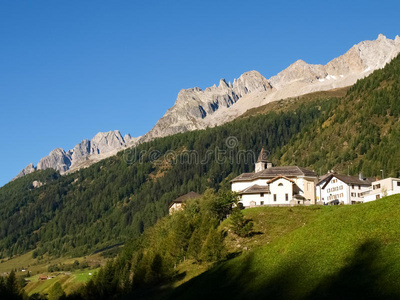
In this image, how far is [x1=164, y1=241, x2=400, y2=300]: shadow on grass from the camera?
2084 inches

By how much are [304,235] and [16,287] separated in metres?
93.0

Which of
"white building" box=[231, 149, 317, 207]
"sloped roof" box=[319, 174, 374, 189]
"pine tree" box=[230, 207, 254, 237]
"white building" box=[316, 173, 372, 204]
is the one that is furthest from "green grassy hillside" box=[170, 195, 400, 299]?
"sloped roof" box=[319, 174, 374, 189]

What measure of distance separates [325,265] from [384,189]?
76601mm

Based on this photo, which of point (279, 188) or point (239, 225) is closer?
point (239, 225)

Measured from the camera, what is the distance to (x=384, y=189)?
132500 millimetres

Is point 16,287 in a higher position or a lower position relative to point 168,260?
lower

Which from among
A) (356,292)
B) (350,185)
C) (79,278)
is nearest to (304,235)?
(356,292)

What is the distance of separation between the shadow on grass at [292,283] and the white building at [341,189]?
70.8 metres

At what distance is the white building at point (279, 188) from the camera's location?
129 m

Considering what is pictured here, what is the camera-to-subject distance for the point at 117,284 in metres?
111

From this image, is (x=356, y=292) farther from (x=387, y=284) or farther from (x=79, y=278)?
(x=79, y=278)

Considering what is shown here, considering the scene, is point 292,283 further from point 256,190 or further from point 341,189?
point 341,189

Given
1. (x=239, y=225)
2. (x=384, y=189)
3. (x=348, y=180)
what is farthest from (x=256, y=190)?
(x=384, y=189)

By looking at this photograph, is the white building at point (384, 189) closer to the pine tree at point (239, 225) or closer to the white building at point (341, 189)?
the white building at point (341, 189)
